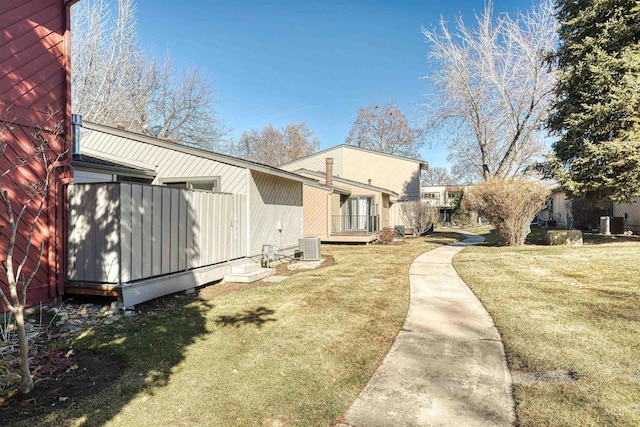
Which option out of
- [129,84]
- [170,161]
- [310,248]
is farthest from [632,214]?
[129,84]

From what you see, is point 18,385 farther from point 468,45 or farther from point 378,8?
point 468,45

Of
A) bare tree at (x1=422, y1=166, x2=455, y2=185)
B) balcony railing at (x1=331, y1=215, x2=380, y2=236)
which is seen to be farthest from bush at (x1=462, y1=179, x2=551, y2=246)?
bare tree at (x1=422, y1=166, x2=455, y2=185)

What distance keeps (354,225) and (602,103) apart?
38.8 feet

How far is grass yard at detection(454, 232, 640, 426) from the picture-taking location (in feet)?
9.52

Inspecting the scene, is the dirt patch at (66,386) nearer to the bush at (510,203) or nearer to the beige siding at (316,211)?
the bush at (510,203)

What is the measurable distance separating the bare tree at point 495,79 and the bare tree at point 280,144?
18.1m

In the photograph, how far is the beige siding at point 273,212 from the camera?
9883 mm

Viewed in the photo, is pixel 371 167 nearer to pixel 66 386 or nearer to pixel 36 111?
pixel 36 111

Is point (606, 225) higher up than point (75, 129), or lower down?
lower down

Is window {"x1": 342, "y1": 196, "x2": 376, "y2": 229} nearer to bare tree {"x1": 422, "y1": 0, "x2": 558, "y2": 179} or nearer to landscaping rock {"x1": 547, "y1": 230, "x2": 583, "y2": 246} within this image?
bare tree {"x1": 422, "y1": 0, "x2": 558, "y2": 179}

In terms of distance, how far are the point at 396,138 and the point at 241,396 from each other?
120 ft

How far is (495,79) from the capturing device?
21.6 metres

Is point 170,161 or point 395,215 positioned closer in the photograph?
point 170,161

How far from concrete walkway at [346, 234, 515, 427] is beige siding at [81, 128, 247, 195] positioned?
598 cm
